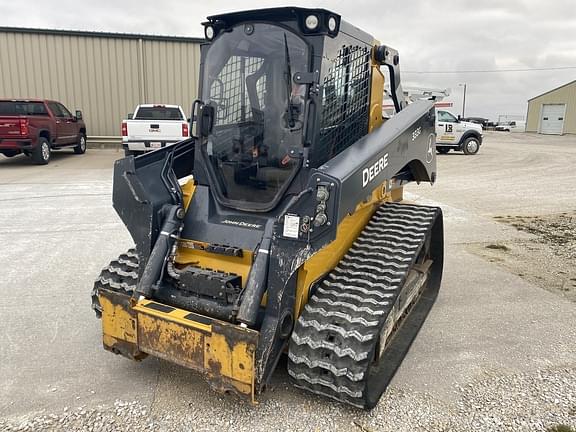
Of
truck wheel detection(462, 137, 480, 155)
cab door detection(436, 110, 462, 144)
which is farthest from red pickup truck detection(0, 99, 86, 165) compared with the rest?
truck wheel detection(462, 137, 480, 155)

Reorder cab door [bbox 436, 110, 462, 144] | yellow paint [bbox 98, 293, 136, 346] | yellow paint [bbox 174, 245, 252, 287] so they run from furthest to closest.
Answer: cab door [bbox 436, 110, 462, 144]
yellow paint [bbox 174, 245, 252, 287]
yellow paint [bbox 98, 293, 136, 346]

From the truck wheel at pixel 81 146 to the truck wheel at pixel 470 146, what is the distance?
14718 mm

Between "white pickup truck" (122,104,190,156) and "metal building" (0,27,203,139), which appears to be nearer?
"white pickup truck" (122,104,190,156)

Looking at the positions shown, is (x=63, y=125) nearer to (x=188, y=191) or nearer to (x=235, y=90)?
(x=188, y=191)

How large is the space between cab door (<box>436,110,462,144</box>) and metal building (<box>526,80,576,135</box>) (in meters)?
29.7

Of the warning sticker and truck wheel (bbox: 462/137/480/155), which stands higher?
the warning sticker

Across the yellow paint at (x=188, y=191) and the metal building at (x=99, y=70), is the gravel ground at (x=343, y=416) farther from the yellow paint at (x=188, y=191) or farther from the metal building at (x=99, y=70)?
the metal building at (x=99, y=70)

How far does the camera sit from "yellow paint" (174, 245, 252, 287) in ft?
10.6

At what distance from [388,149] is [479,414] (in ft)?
5.92

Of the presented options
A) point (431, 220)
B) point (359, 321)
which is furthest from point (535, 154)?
point (359, 321)

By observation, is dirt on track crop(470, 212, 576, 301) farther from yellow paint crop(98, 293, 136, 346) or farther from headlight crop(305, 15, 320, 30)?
yellow paint crop(98, 293, 136, 346)

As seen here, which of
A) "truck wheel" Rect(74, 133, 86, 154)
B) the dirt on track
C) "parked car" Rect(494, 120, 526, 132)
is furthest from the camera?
"parked car" Rect(494, 120, 526, 132)

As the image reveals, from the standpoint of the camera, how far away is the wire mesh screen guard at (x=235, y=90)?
11.1 feet

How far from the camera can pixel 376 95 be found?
13.1 ft
